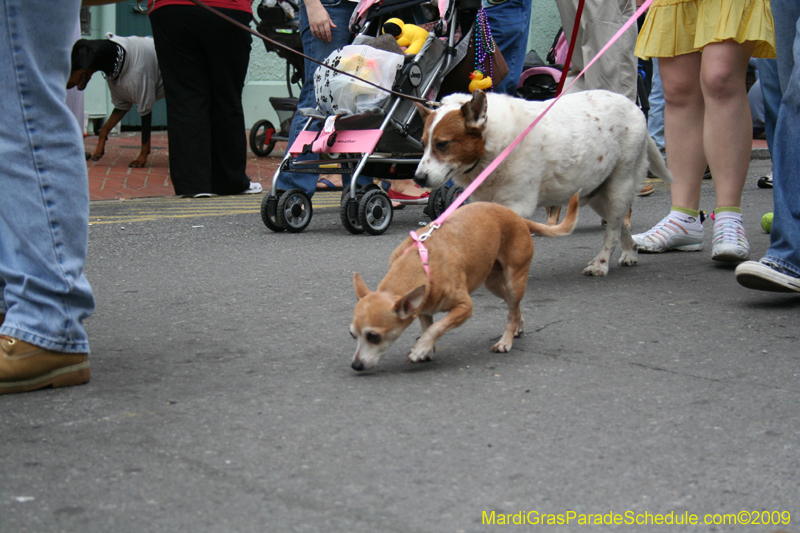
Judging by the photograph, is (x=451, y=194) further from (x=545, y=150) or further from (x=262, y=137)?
(x=262, y=137)

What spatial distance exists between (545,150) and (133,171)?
6375 millimetres

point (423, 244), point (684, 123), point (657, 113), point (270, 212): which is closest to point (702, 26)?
point (684, 123)

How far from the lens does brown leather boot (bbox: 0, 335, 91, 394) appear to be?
2277 millimetres

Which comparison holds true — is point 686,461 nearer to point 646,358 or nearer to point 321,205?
point 646,358

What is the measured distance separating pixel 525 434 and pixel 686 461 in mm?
377

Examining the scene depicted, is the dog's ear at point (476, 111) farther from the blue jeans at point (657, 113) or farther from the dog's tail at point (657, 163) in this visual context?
the blue jeans at point (657, 113)

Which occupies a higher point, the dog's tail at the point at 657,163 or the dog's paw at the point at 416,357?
the dog's tail at the point at 657,163

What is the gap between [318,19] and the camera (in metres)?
6.02

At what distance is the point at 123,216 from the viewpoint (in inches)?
253

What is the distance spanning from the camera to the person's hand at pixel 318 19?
19.7ft

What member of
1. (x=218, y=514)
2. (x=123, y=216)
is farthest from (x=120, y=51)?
(x=218, y=514)

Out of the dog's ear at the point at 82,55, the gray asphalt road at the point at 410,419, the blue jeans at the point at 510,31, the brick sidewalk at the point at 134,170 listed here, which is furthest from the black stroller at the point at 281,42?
the gray asphalt road at the point at 410,419

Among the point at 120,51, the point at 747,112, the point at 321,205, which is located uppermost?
the point at 747,112

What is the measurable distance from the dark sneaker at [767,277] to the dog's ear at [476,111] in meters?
1.37
